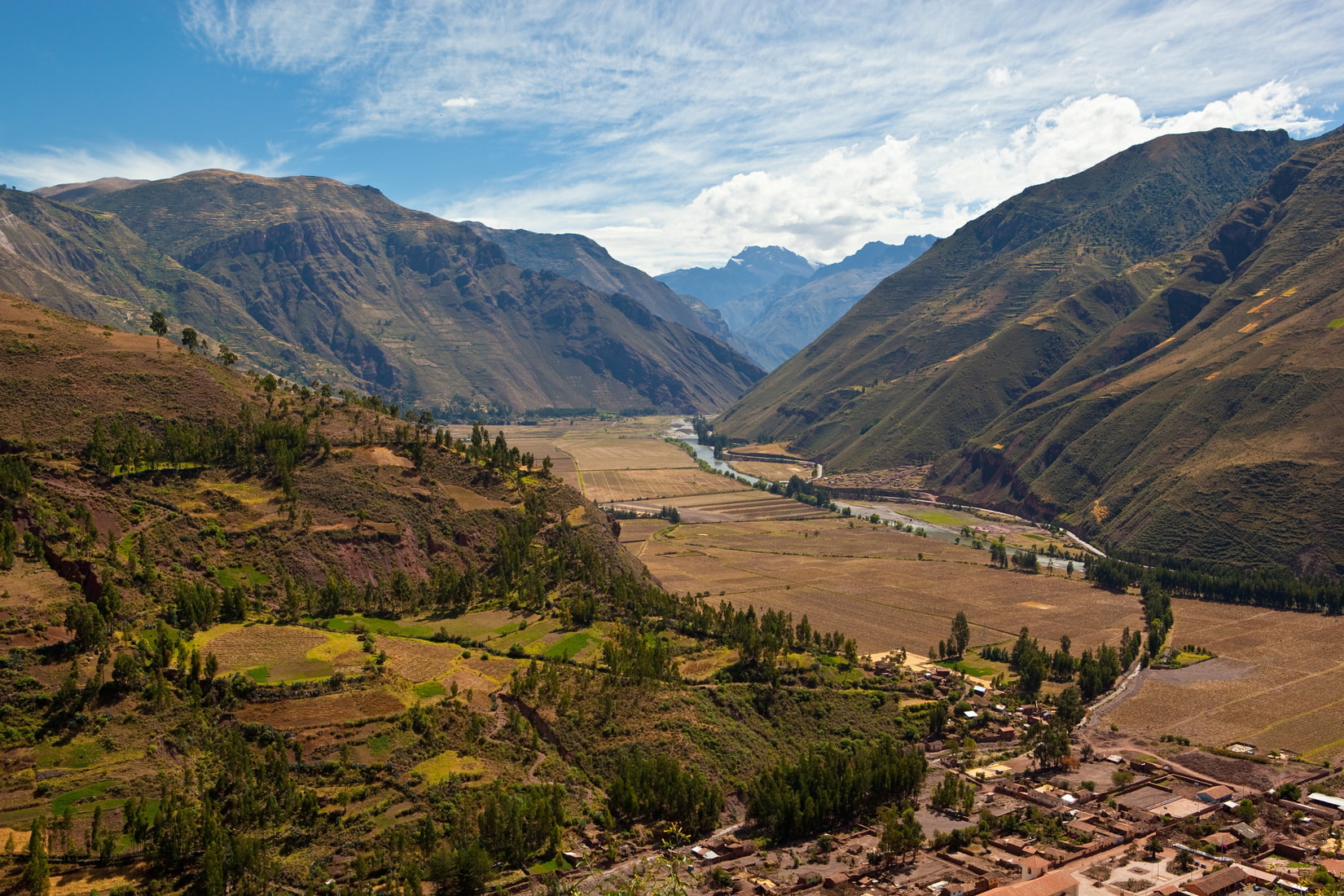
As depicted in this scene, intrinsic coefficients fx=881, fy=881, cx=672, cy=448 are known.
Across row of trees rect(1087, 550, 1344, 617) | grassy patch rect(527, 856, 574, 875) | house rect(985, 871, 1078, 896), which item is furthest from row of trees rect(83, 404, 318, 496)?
row of trees rect(1087, 550, 1344, 617)

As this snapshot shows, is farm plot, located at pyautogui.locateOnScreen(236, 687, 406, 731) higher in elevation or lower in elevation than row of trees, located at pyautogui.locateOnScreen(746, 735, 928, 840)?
higher

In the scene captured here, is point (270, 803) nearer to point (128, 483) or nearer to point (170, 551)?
point (170, 551)

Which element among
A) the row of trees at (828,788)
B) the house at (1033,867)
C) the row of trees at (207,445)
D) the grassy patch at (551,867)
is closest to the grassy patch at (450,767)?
the grassy patch at (551,867)

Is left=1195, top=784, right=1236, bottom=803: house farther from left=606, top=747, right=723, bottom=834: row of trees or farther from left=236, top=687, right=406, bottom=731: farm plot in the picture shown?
left=236, top=687, right=406, bottom=731: farm plot

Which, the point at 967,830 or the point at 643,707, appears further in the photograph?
the point at 643,707

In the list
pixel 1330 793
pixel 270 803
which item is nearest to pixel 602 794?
pixel 270 803

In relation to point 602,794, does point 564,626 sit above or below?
above

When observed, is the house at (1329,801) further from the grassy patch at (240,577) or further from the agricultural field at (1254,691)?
the grassy patch at (240,577)
